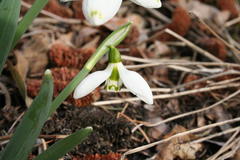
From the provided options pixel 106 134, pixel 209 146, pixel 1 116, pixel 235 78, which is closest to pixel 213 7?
pixel 235 78

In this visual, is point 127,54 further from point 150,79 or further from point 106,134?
point 106,134

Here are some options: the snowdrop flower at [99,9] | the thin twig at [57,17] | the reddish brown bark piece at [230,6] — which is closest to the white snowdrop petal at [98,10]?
the snowdrop flower at [99,9]

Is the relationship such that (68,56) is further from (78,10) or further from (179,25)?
(179,25)

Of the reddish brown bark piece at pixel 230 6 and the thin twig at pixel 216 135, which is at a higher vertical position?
the reddish brown bark piece at pixel 230 6

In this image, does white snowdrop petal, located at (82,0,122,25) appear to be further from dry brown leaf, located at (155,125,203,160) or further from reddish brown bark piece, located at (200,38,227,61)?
reddish brown bark piece, located at (200,38,227,61)

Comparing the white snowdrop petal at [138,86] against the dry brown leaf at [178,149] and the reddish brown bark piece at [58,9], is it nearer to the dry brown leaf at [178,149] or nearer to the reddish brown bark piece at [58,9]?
the dry brown leaf at [178,149]

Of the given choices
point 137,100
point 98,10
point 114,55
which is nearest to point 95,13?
point 98,10
